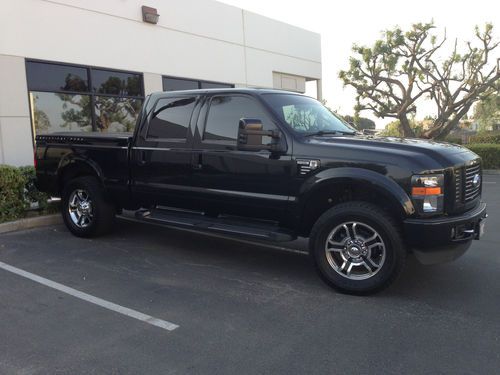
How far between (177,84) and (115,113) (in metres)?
2.21

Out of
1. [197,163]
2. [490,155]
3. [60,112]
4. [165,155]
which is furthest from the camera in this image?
[490,155]

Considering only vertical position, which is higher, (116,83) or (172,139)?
(116,83)

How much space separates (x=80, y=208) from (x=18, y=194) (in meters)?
1.36

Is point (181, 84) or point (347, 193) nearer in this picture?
point (347, 193)

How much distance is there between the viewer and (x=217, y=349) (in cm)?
353

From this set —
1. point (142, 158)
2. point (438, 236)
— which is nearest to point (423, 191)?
point (438, 236)

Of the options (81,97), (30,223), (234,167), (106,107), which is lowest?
(30,223)

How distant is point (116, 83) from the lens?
Answer: 1190 centimetres

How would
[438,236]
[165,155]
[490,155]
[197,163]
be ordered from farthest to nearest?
Result: [490,155] < [165,155] < [197,163] < [438,236]

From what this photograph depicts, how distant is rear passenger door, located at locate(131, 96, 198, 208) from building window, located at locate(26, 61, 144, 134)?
5.21 metres

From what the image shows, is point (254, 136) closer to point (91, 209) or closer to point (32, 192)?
point (91, 209)

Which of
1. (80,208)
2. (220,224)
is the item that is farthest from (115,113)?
(220,224)

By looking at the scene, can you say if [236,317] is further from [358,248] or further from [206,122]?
[206,122]

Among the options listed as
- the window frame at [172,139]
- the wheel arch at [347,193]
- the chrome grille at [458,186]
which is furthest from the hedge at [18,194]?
the chrome grille at [458,186]
